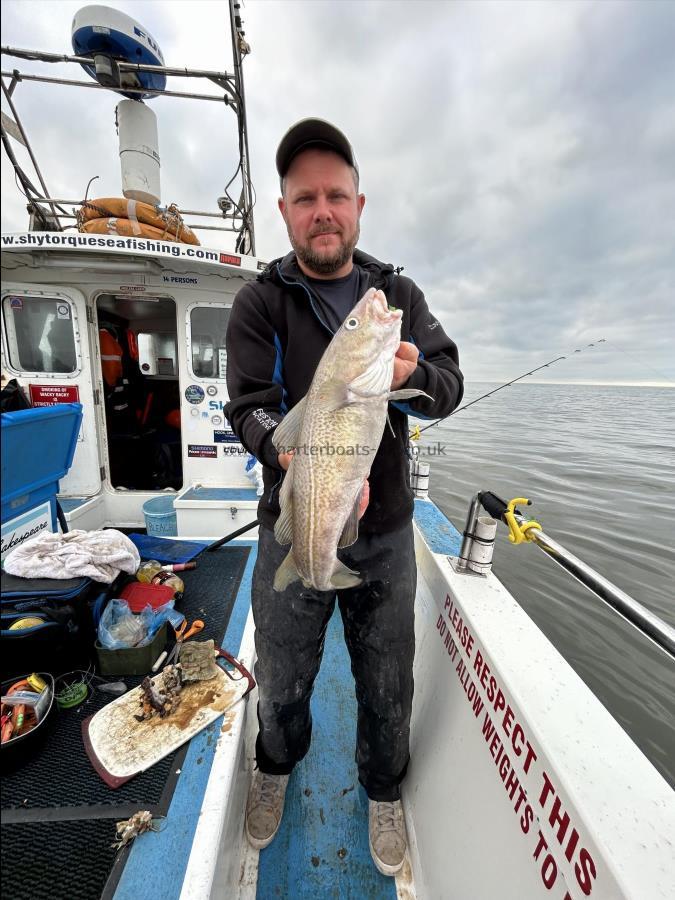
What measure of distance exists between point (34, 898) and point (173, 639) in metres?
1.59

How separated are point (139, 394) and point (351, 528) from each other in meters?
7.20

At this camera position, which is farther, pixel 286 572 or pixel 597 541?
pixel 597 541

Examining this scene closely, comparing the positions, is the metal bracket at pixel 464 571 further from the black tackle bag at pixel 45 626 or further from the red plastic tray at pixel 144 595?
the black tackle bag at pixel 45 626

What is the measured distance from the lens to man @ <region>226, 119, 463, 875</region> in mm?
2090

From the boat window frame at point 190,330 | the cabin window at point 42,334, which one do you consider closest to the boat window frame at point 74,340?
the cabin window at point 42,334

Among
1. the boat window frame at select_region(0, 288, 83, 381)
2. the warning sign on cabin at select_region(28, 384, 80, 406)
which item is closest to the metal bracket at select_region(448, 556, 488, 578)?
the warning sign on cabin at select_region(28, 384, 80, 406)

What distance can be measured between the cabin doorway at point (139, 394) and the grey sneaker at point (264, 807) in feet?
16.2

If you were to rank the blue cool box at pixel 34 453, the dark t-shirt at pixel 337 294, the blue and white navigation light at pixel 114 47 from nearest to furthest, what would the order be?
1. the blue cool box at pixel 34 453
2. the dark t-shirt at pixel 337 294
3. the blue and white navigation light at pixel 114 47

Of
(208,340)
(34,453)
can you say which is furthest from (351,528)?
(208,340)

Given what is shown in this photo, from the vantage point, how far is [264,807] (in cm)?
247

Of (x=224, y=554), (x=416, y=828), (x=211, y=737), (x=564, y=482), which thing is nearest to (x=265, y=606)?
(x=211, y=737)

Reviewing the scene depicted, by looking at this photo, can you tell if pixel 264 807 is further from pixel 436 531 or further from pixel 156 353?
pixel 156 353

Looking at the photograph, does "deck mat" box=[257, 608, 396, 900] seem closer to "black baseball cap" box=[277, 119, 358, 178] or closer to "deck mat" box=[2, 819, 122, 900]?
"deck mat" box=[2, 819, 122, 900]

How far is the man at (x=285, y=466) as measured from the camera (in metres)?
2.09
